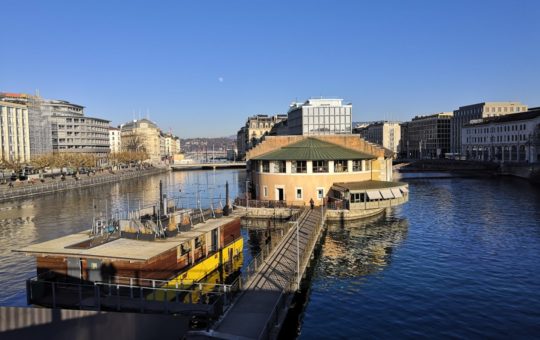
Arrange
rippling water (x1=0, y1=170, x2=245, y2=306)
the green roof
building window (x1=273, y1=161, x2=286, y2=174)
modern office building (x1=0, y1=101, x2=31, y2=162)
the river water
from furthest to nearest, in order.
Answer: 1. modern office building (x1=0, y1=101, x2=31, y2=162)
2. building window (x1=273, y1=161, x2=286, y2=174)
3. the green roof
4. rippling water (x1=0, y1=170, x2=245, y2=306)
5. the river water

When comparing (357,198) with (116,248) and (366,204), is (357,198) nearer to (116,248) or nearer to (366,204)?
(366,204)

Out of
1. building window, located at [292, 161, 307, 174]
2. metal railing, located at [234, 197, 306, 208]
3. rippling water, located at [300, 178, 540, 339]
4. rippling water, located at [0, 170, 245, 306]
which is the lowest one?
rippling water, located at [300, 178, 540, 339]

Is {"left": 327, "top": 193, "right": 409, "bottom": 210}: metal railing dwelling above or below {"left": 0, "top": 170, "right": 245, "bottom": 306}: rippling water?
above

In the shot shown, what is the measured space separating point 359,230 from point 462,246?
48.2 feet

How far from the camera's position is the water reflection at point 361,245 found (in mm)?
44938

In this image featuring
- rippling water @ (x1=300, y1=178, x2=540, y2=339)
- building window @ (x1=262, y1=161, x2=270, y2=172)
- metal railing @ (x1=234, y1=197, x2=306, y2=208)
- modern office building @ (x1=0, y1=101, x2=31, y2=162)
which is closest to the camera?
rippling water @ (x1=300, y1=178, x2=540, y2=339)

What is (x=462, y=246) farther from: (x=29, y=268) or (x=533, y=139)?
(x=533, y=139)

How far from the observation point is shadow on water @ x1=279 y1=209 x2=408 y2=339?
116 feet

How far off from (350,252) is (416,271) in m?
9.53

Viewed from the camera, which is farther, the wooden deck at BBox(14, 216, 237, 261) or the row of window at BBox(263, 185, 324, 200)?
the row of window at BBox(263, 185, 324, 200)

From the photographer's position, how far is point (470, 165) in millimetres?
177375

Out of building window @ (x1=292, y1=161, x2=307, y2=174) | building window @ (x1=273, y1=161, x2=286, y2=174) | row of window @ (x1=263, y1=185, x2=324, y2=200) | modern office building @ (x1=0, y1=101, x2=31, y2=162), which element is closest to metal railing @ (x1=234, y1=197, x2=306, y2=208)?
row of window @ (x1=263, y1=185, x2=324, y2=200)

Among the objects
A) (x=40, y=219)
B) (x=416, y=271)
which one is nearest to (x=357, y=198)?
(x=416, y=271)

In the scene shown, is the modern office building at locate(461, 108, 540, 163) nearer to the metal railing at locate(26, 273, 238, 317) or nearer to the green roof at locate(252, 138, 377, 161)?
the green roof at locate(252, 138, 377, 161)
